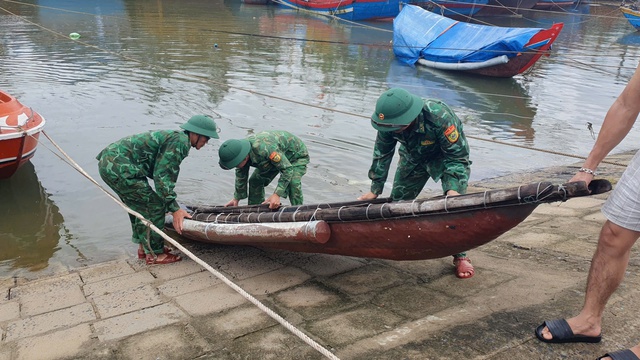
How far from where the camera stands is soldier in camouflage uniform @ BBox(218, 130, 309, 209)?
16.7ft

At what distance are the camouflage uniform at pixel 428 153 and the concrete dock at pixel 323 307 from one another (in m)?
0.66

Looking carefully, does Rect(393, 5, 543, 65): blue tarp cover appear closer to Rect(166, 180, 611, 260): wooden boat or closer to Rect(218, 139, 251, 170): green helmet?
Rect(218, 139, 251, 170): green helmet

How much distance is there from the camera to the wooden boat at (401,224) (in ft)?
9.82

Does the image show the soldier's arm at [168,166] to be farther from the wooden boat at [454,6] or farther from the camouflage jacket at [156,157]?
the wooden boat at [454,6]

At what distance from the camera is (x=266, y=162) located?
5.54 m

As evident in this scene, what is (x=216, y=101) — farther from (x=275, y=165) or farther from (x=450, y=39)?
(x=450, y=39)

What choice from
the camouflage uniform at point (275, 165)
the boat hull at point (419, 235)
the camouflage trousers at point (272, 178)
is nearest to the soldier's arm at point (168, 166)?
the camouflage uniform at point (275, 165)

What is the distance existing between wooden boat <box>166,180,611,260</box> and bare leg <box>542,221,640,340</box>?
0.35 metres

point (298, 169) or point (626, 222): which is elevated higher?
point (626, 222)

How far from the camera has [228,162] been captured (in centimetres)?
511

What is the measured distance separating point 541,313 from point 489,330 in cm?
41

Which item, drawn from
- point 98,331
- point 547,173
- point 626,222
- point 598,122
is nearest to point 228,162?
point 98,331

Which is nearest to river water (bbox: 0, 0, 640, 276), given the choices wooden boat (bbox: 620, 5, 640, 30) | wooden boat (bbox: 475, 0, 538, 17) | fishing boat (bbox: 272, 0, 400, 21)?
fishing boat (bbox: 272, 0, 400, 21)

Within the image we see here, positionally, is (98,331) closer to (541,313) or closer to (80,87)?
(541,313)
